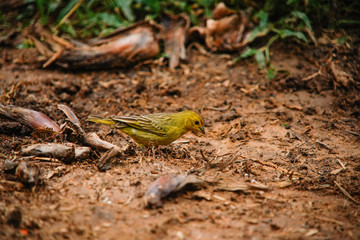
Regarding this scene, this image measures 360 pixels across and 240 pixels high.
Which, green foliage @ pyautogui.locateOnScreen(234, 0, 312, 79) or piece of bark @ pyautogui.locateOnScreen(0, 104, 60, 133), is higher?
piece of bark @ pyautogui.locateOnScreen(0, 104, 60, 133)

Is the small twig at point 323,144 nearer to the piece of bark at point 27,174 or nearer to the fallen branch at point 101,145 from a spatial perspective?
the fallen branch at point 101,145

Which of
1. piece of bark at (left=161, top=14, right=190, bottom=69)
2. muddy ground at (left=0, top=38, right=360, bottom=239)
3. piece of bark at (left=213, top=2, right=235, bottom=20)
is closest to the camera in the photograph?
muddy ground at (left=0, top=38, right=360, bottom=239)

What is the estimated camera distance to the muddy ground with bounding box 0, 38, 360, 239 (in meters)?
3.09

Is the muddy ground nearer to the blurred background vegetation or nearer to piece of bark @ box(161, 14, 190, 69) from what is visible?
piece of bark @ box(161, 14, 190, 69)

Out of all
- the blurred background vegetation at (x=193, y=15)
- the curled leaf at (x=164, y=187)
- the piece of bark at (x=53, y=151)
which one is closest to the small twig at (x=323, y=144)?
the blurred background vegetation at (x=193, y=15)

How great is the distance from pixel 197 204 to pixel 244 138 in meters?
2.11

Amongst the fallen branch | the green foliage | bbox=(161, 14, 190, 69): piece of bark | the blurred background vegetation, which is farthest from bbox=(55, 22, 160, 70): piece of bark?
the fallen branch

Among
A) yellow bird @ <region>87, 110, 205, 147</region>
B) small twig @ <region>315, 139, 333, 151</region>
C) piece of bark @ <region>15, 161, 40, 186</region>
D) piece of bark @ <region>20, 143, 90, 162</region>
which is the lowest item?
small twig @ <region>315, 139, 333, 151</region>

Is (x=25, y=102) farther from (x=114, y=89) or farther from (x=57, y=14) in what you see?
(x=57, y=14)

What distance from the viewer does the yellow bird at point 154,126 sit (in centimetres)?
507

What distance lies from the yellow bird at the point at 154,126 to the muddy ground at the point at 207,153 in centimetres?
22

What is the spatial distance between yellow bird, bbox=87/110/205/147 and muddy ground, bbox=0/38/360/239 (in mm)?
225

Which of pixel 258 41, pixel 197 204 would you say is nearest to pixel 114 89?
pixel 258 41

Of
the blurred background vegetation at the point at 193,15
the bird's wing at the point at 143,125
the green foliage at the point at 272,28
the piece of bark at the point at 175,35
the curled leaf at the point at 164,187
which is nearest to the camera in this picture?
the curled leaf at the point at 164,187
